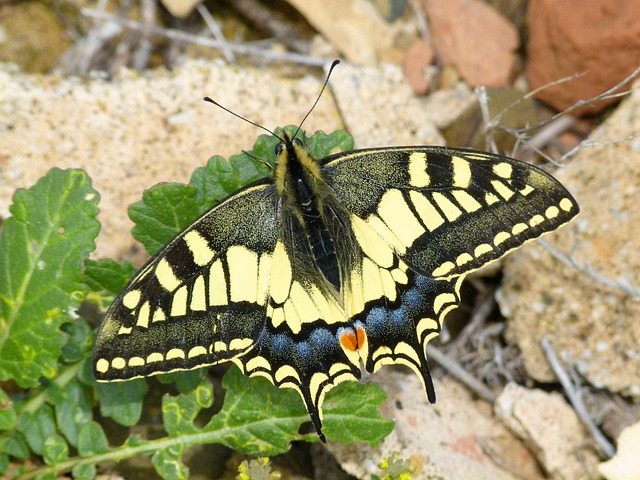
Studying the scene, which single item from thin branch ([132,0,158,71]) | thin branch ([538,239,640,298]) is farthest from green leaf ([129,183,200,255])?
thin branch ([132,0,158,71])

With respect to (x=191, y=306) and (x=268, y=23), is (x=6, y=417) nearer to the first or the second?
(x=191, y=306)

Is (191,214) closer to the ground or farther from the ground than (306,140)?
closer to the ground

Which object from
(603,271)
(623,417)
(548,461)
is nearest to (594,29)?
(603,271)

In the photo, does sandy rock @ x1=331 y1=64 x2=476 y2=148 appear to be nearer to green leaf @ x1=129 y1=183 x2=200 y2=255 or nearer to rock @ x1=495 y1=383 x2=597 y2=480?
green leaf @ x1=129 y1=183 x2=200 y2=255

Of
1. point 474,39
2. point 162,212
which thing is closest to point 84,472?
point 162,212

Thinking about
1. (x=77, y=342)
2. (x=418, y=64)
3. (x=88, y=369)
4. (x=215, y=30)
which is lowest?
(x=88, y=369)

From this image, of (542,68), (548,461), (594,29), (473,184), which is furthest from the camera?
(542,68)

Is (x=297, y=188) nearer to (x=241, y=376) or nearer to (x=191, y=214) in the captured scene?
(x=191, y=214)
